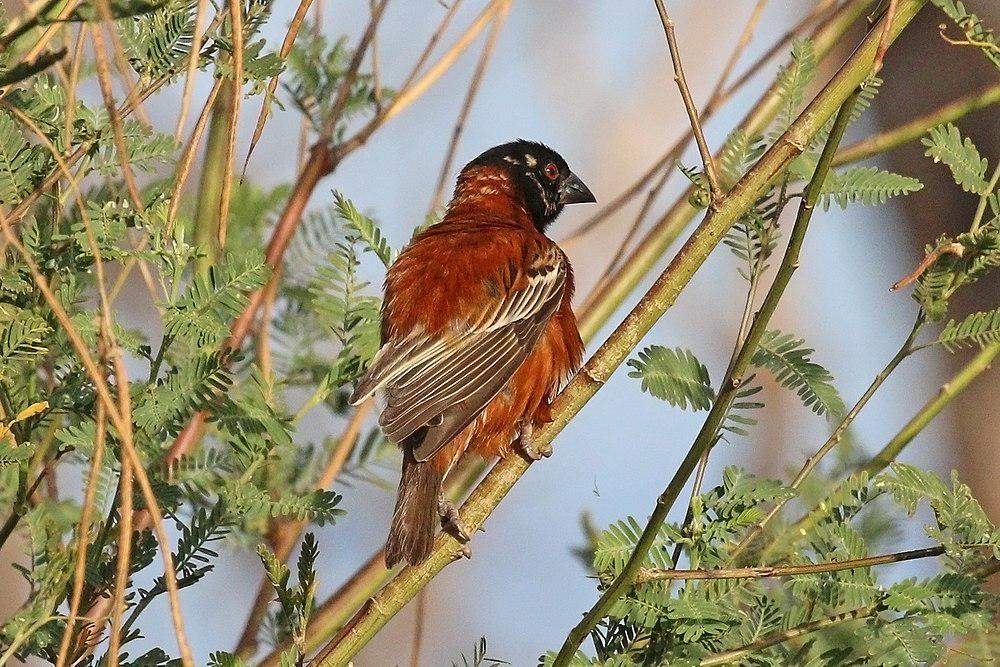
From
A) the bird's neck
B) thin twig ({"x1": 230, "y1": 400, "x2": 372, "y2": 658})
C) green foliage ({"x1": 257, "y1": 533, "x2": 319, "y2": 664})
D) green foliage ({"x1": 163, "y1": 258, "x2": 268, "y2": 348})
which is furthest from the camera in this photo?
the bird's neck

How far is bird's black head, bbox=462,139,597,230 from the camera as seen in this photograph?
4.91 m

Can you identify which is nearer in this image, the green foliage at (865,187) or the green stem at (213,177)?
the green foliage at (865,187)

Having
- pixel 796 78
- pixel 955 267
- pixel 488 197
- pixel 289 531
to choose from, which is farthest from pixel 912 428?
pixel 488 197

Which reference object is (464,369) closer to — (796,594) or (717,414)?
(796,594)

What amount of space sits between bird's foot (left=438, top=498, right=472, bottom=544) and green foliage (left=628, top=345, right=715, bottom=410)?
1.61 feet

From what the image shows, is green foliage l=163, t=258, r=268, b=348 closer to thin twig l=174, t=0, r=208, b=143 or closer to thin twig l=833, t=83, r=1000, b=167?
thin twig l=174, t=0, r=208, b=143

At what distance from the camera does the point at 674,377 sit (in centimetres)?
261

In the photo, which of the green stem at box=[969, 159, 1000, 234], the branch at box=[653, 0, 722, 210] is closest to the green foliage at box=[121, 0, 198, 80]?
the branch at box=[653, 0, 722, 210]

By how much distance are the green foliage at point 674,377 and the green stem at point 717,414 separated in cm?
52

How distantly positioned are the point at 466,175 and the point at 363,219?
1.92 meters

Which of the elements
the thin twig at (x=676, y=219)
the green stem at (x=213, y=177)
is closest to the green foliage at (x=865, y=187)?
the thin twig at (x=676, y=219)

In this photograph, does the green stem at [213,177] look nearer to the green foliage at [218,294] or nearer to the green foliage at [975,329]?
the green foliage at [218,294]

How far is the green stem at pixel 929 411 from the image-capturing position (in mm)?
2578

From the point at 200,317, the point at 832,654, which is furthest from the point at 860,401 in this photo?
the point at 200,317
